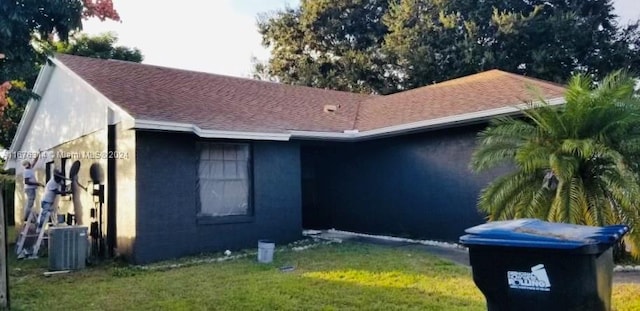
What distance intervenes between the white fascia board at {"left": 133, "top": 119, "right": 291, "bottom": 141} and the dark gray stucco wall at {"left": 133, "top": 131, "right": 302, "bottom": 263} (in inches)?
16.8

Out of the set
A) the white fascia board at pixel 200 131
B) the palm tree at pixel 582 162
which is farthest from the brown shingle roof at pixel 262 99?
the palm tree at pixel 582 162

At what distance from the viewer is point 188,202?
33.0 feet

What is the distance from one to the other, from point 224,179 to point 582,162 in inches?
265

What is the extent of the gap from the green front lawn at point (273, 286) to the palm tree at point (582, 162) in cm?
124

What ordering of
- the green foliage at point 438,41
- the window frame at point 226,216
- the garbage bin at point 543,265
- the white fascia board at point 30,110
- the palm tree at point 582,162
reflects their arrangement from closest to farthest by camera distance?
the garbage bin at point 543,265
the palm tree at point 582,162
the window frame at point 226,216
the white fascia board at point 30,110
the green foliage at point 438,41

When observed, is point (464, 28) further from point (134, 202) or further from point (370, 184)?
point (134, 202)

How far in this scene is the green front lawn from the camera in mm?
5906

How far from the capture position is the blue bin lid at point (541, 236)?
11.5 ft

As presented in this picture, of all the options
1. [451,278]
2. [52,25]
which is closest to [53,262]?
[52,25]

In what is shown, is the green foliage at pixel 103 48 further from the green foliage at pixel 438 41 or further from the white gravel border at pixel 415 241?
the white gravel border at pixel 415 241

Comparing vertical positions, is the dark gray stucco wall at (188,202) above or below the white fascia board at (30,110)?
below

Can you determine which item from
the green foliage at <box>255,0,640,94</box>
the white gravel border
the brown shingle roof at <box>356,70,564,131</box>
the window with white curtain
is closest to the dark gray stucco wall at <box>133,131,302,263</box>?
the window with white curtain

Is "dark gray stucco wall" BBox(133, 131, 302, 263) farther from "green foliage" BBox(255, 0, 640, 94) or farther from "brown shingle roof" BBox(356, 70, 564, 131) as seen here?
"green foliage" BBox(255, 0, 640, 94)

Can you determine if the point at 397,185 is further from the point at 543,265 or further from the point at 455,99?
the point at 543,265
